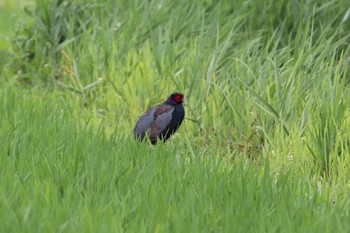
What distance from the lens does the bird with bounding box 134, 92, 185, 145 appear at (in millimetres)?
5699

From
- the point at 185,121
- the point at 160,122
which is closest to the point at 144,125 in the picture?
the point at 160,122

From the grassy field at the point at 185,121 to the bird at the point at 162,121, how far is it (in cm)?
14

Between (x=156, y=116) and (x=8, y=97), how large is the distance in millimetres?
981

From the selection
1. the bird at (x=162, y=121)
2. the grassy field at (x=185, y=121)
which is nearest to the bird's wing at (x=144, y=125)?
the bird at (x=162, y=121)

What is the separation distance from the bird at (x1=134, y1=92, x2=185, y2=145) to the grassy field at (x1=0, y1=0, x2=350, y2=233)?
145mm

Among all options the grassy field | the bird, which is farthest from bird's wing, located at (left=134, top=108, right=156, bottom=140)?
the grassy field

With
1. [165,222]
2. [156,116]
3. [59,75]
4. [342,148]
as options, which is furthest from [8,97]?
[165,222]

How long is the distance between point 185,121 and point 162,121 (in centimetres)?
67

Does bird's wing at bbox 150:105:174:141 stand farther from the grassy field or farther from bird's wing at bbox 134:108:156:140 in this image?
the grassy field

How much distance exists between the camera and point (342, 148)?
527 centimetres

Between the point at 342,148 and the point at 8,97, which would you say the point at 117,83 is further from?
the point at 342,148

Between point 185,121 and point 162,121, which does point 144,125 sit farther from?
point 185,121

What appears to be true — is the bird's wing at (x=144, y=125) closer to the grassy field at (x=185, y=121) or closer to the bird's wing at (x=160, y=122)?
the bird's wing at (x=160, y=122)

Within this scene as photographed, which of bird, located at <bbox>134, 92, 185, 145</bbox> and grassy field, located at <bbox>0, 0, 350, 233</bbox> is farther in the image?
bird, located at <bbox>134, 92, 185, 145</bbox>
